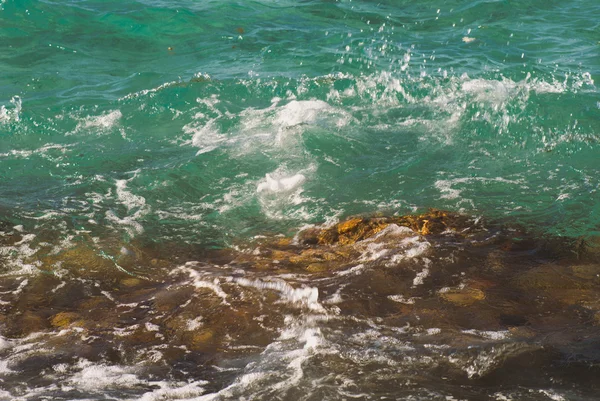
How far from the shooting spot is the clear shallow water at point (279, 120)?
27.3 ft

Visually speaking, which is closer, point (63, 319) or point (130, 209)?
point (63, 319)

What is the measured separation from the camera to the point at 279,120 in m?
10.7

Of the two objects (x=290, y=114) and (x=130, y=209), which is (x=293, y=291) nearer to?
(x=130, y=209)

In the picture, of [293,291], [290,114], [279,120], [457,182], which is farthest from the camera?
[290,114]

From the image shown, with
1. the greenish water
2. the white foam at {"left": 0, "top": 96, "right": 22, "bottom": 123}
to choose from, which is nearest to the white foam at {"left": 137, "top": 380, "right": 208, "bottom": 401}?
the greenish water

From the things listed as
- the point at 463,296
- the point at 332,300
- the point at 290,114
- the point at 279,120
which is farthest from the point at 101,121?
the point at 463,296

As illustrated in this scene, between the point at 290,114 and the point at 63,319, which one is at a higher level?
the point at 290,114

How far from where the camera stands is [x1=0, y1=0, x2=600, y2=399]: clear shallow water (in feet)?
27.3

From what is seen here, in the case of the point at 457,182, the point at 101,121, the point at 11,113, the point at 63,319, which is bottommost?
the point at 63,319

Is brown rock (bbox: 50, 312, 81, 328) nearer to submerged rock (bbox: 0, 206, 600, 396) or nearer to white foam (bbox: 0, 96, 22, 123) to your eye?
submerged rock (bbox: 0, 206, 600, 396)

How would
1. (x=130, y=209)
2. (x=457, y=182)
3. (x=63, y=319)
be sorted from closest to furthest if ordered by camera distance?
(x=63, y=319)
(x=130, y=209)
(x=457, y=182)

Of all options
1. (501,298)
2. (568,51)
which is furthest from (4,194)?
(568,51)

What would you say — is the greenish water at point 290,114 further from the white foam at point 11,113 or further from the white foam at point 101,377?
the white foam at point 101,377

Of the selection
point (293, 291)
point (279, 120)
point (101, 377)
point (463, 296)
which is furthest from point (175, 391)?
point (279, 120)
